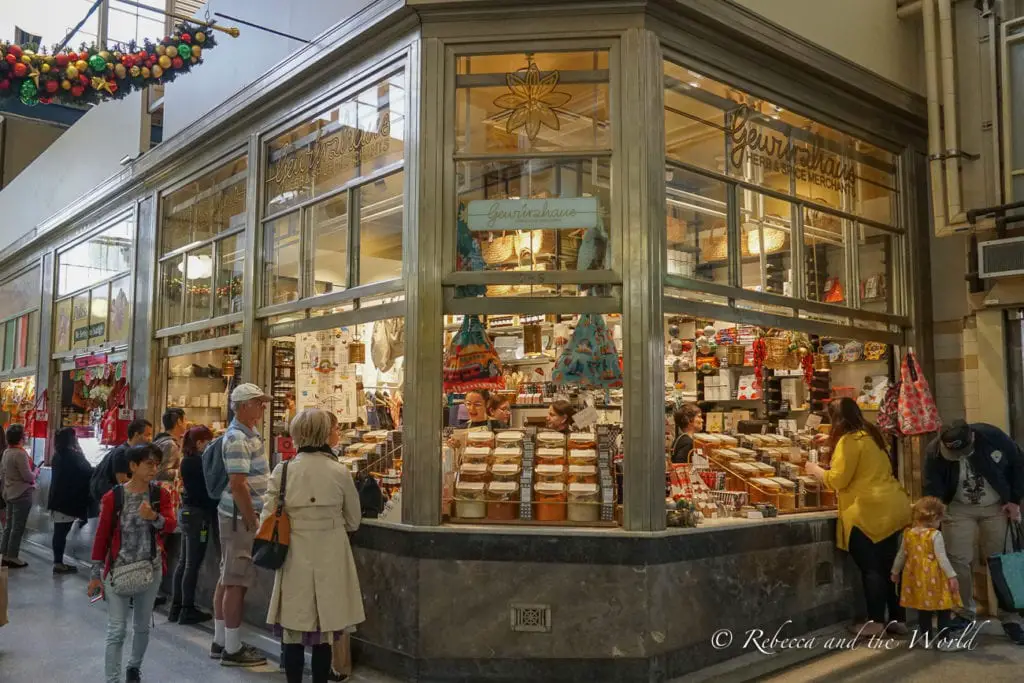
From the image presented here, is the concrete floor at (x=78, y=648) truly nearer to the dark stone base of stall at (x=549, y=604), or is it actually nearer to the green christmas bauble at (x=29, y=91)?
the dark stone base of stall at (x=549, y=604)

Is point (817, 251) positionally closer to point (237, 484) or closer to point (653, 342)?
point (653, 342)

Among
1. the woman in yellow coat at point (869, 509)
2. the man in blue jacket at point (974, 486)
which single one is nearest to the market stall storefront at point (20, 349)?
the woman in yellow coat at point (869, 509)

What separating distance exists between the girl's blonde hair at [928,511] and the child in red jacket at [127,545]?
529cm

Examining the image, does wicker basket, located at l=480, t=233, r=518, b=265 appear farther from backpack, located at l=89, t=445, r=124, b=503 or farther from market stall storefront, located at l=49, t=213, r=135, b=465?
market stall storefront, located at l=49, t=213, r=135, b=465

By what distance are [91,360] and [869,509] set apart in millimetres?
9992

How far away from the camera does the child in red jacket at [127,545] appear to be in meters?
5.21

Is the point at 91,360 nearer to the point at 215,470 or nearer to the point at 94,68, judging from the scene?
the point at 94,68

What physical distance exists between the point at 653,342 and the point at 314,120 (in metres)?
3.65

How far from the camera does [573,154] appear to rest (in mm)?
5941

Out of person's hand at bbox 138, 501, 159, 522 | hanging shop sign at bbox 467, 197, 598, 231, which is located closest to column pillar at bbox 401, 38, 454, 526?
hanging shop sign at bbox 467, 197, 598, 231

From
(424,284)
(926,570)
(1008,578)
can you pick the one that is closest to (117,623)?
(424,284)

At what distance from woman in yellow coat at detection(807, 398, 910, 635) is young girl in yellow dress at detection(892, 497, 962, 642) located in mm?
146

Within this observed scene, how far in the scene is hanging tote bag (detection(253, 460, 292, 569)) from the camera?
475 cm

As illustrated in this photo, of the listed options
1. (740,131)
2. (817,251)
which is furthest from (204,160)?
(817,251)
